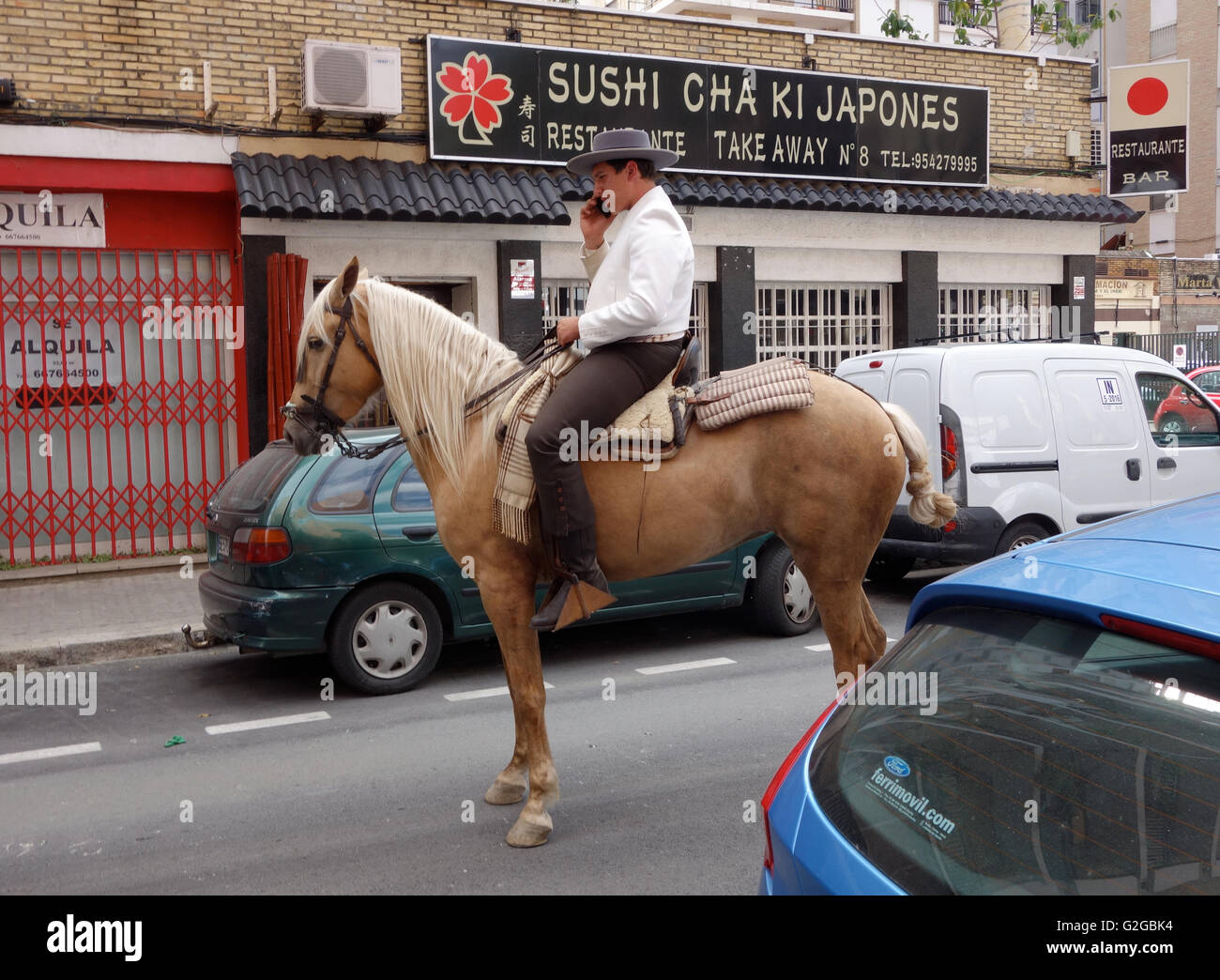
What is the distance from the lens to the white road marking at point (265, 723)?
6.61 meters

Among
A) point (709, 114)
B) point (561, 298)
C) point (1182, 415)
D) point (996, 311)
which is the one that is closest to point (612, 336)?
point (1182, 415)

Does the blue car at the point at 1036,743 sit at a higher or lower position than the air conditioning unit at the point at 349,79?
lower

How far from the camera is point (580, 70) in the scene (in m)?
13.1

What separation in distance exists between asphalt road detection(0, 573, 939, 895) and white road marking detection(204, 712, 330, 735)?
0.27ft

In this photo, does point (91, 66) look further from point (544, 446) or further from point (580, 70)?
point (544, 446)

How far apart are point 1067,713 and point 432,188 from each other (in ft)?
35.3

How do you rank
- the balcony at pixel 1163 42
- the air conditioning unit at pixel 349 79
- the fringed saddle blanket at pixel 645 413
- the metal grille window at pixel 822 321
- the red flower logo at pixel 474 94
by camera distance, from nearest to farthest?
the fringed saddle blanket at pixel 645 413 → the air conditioning unit at pixel 349 79 → the red flower logo at pixel 474 94 → the metal grille window at pixel 822 321 → the balcony at pixel 1163 42

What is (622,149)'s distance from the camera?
4.80 meters

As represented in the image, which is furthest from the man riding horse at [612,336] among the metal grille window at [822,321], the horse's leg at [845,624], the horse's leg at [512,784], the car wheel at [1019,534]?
the metal grille window at [822,321]

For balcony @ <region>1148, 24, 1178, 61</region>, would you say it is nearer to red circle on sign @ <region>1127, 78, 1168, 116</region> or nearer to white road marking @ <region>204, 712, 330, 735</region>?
red circle on sign @ <region>1127, 78, 1168, 116</region>

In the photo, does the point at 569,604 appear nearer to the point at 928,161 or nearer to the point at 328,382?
the point at 328,382

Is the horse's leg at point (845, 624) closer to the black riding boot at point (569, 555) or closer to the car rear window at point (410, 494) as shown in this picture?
the black riding boot at point (569, 555)

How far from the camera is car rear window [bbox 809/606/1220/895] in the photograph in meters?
1.86

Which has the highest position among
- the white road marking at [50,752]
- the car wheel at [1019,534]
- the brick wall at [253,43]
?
the brick wall at [253,43]
